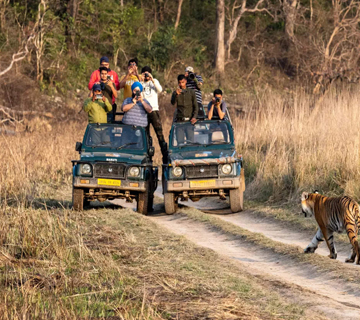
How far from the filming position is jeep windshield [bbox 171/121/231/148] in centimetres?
1273

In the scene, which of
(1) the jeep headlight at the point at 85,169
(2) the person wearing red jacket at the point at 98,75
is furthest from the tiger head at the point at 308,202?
(2) the person wearing red jacket at the point at 98,75

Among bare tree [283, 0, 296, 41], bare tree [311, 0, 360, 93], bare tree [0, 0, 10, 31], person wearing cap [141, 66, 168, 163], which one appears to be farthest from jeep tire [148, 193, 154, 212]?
bare tree [283, 0, 296, 41]

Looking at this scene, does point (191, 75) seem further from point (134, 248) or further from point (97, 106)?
point (134, 248)

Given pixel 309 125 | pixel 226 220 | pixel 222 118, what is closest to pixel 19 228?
pixel 226 220

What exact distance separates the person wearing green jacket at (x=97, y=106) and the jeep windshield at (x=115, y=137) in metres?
0.39

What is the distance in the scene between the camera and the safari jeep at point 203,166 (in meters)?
12.0

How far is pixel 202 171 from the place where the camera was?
12.1 meters

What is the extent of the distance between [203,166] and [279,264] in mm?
3761

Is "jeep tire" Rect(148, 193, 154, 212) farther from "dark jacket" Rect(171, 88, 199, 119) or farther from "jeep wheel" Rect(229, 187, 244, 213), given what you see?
"dark jacket" Rect(171, 88, 199, 119)

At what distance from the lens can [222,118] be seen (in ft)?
44.6

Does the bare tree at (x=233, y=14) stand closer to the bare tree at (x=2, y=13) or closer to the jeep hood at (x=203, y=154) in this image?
the bare tree at (x=2, y=13)

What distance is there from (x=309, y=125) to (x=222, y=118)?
9.49 ft

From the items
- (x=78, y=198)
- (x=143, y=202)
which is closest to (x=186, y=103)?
(x=143, y=202)

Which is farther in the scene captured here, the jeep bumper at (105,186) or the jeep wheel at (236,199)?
the jeep wheel at (236,199)
